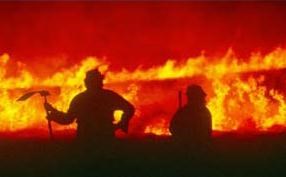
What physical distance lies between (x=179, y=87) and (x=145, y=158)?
0.82 m

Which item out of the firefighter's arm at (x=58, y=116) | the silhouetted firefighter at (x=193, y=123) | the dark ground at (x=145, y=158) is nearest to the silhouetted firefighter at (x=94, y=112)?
the firefighter's arm at (x=58, y=116)

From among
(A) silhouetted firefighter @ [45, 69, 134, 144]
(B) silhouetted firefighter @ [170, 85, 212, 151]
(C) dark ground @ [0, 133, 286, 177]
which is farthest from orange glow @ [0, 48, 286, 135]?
(A) silhouetted firefighter @ [45, 69, 134, 144]

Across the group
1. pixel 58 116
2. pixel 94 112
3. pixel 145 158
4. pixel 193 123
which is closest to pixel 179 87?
pixel 193 123

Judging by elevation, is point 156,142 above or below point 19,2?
below

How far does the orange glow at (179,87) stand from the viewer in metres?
5.57

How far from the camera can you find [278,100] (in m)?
5.60

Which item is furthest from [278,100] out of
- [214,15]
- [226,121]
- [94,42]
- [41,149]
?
[41,149]

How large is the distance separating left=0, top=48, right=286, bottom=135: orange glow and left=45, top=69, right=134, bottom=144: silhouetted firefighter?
0.58 meters

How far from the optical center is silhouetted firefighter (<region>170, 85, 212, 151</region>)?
501 centimetres

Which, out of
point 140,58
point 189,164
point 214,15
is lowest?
point 189,164

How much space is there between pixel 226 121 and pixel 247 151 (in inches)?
15.8

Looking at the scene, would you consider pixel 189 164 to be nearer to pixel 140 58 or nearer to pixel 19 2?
pixel 140 58

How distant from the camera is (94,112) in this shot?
4.98 metres

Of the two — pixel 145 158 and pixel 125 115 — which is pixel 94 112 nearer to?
pixel 125 115
